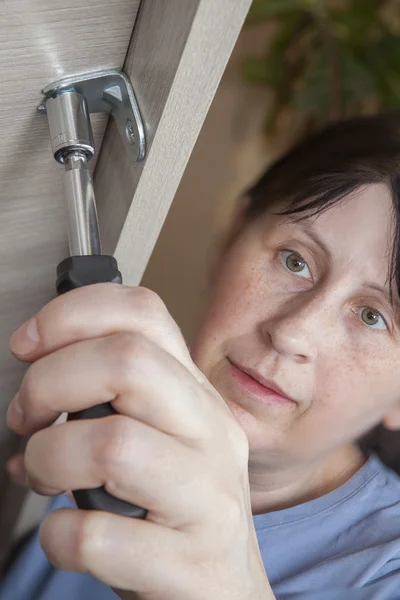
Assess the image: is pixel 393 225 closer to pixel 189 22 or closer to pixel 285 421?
pixel 285 421

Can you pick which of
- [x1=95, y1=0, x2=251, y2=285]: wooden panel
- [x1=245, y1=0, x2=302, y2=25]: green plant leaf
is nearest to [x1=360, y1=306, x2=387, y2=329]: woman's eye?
[x1=95, y1=0, x2=251, y2=285]: wooden panel

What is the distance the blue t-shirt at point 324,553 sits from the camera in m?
0.66

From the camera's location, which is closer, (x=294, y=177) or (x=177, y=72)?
(x=177, y=72)

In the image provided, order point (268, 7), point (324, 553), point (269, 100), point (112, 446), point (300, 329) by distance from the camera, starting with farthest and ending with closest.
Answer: point (269, 100) < point (268, 7) < point (324, 553) < point (300, 329) < point (112, 446)

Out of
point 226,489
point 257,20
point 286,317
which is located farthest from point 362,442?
point 257,20

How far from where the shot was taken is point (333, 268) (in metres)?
0.63

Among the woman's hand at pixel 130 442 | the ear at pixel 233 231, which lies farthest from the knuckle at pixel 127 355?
the ear at pixel 233 231

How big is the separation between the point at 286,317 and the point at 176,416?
304 mm

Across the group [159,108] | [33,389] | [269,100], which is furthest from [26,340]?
[269,100]

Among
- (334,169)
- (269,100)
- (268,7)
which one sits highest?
(269,100)

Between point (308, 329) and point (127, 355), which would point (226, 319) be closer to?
point (308, 329)

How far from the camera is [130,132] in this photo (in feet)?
1.30

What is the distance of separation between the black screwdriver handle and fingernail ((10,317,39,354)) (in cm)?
2

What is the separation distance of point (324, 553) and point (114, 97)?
19.5 inches
